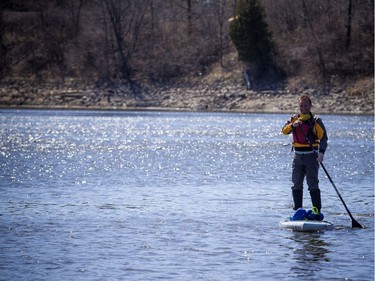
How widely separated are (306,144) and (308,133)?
0.60 feet

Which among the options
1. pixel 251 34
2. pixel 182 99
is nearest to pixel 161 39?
pixel 251 34

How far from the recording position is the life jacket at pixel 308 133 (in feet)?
47.6

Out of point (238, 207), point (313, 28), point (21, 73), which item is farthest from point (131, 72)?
point (238, 207)

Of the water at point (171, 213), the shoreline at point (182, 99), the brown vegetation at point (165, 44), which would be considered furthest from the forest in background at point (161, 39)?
the water at point (171, 213)

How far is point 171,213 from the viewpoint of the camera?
50.5ft

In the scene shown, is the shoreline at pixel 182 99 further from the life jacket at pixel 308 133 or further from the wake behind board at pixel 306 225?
the wake behind board at pixel 306 225

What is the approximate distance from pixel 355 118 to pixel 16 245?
42.1 metres

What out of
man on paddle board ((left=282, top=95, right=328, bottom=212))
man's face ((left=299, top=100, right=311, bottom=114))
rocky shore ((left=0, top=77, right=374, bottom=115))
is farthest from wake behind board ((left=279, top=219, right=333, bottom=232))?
rocky shore ((left=0, top=77, right=374, bottom=115))

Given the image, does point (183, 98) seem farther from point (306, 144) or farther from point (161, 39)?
point (306, 144)

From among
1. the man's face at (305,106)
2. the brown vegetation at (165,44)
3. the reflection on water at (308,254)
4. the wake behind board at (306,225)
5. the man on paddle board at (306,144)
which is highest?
the brown vegetation at (165,44)

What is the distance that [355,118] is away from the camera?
5281cm

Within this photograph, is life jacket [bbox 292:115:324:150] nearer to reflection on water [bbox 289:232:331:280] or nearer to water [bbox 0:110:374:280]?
water [bbox 0:110:374:280]

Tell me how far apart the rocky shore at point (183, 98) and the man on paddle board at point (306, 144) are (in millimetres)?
41572

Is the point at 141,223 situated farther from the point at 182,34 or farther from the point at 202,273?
the point at 182,34
